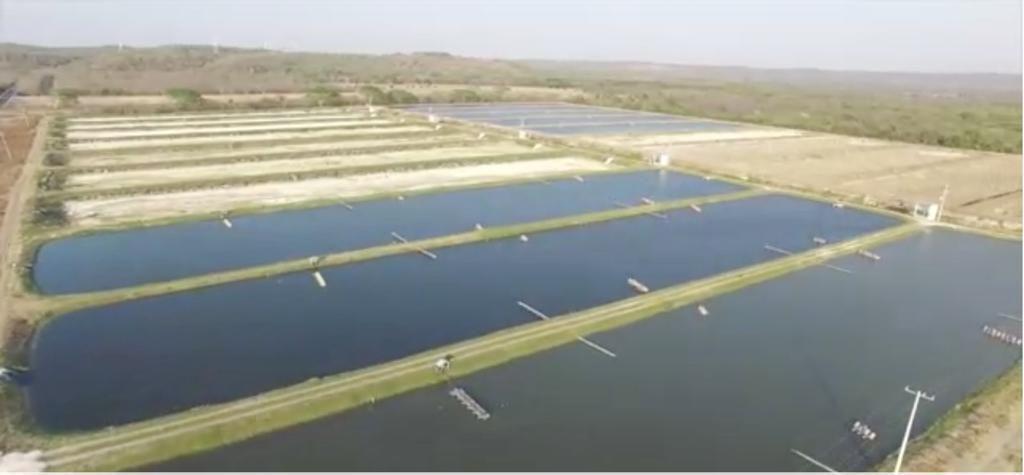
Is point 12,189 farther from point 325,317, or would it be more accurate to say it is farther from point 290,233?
point 325,317

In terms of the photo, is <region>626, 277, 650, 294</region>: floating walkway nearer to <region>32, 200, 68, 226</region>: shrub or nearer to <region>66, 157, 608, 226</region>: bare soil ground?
<region>66, 157, 608, 226</region>: bare soil ground

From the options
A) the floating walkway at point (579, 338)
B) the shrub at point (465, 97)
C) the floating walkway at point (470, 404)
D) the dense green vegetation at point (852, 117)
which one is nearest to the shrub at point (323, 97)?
the shrub at point (465, 97)

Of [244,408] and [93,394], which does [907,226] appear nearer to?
[244,408]

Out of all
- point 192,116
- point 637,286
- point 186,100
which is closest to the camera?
point 637,286

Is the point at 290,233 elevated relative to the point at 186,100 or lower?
lower

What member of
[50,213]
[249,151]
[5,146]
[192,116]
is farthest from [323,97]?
[50,213]

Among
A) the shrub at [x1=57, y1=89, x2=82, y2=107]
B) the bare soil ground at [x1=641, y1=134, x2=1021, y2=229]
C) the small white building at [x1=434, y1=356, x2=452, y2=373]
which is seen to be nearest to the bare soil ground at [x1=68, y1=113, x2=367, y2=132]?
the shrub at [x1=57, y1=89, x2=82, y2=107]
